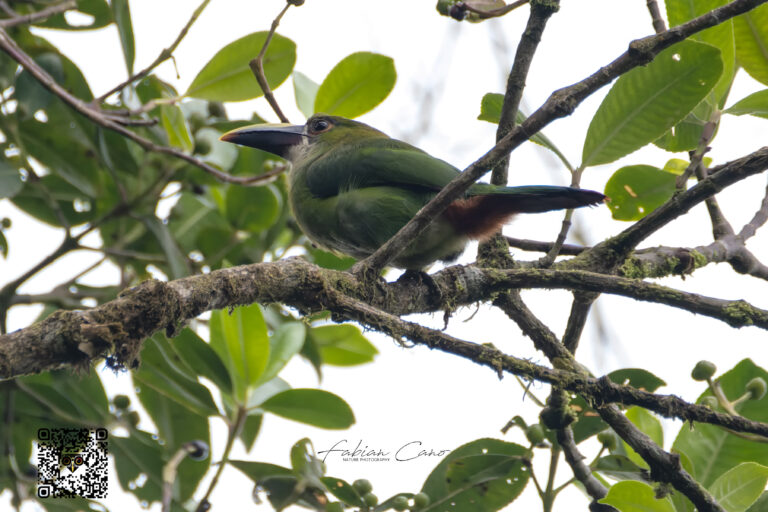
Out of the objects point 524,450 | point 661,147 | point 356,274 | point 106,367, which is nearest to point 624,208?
point 661,147

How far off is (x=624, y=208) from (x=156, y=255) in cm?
177

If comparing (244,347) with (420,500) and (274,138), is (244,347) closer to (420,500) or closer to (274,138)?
(420,500)

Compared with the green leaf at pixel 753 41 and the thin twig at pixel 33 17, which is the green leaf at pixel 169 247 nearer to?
the thin twig at pixel 33 17

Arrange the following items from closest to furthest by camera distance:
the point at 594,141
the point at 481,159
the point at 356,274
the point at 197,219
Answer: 1. the point at 481,159
2. the point at 356,274
3. the point at 594,141
4. the point at 197,219

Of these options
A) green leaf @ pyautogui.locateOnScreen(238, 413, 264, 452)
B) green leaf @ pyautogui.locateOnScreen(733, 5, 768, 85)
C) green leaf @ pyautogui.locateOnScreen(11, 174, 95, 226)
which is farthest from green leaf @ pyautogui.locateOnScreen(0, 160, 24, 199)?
green leaf @ pyautogui.locateOnScreen(733, 5, 768, 85)

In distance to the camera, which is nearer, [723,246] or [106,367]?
[106,367]

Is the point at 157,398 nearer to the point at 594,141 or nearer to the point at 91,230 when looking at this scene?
the point at 91,230

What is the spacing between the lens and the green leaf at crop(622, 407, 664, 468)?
235 centimetres

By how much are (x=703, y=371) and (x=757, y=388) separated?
163 millimetres

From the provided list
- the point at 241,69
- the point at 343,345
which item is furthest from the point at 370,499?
the point at 241,69

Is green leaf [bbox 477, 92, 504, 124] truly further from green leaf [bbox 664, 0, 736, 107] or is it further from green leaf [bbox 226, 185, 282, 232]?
green leaf [bbox 226, 185, 282, 232]

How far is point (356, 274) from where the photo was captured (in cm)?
201

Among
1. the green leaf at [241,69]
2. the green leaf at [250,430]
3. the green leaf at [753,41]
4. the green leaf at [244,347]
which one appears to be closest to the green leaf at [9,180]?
the green leaf at [241,69]

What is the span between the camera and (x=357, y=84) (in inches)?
117
